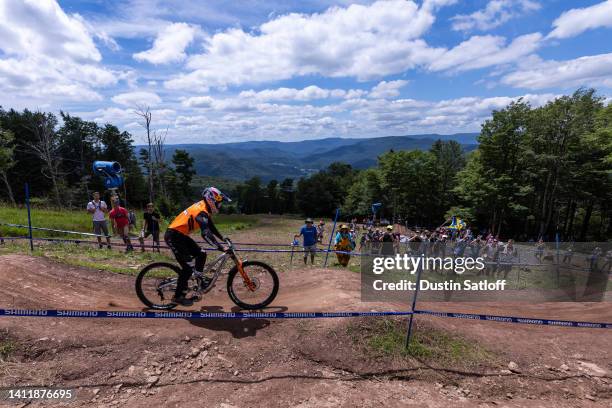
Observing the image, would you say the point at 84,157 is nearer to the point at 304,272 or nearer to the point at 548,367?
the point at 304,272

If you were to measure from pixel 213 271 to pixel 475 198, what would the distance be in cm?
4628

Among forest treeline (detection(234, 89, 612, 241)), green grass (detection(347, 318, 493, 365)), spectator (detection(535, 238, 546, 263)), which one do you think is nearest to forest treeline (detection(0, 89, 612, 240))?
forest treeline (detection(234, 89, 612, 241))

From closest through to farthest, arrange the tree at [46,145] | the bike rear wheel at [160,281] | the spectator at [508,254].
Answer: the bike rear wheel at [160,281] → the spectator at [508,254] → the tree at [46,145]

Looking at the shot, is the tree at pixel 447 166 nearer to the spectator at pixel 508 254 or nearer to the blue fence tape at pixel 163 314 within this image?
the spectator at pixel 508 254

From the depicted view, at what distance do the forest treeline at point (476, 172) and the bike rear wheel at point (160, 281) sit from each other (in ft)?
89.6

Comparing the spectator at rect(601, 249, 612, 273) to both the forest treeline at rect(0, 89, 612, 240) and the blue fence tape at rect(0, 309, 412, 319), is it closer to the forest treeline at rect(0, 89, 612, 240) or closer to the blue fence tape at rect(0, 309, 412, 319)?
the blue fence tape at rect(0, 309, 412, 319)

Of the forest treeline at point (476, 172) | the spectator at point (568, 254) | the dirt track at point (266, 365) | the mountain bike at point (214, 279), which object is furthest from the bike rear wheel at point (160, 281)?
the forest treeline at point (476, 172)

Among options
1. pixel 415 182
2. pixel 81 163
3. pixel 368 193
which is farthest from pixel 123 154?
pixel 415 182

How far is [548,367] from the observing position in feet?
21.0

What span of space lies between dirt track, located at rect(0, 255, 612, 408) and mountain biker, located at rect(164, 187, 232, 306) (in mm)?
1036

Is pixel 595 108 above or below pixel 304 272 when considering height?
above

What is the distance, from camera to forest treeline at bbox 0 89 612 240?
38.3 metres

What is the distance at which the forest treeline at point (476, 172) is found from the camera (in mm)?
38344

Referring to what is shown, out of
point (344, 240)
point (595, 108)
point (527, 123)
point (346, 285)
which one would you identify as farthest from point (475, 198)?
point (346, 285)
